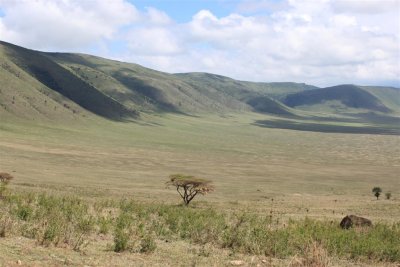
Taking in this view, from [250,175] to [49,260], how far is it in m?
73.8

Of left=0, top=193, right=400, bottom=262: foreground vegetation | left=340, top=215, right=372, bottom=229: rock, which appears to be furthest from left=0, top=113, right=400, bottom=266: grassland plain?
left=340, top=215, right=372, bottom=229: rock

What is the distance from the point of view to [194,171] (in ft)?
280

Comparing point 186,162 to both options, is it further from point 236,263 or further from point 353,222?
point 236,263

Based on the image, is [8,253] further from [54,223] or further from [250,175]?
[250,175]

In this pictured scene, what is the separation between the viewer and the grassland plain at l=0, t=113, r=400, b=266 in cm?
1530

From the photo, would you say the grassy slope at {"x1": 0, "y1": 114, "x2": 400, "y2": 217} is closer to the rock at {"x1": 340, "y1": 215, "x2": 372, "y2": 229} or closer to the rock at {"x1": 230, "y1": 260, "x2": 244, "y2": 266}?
the rock at {"x1": 340, "y1": 215, "x2": 372, "y2": 229}

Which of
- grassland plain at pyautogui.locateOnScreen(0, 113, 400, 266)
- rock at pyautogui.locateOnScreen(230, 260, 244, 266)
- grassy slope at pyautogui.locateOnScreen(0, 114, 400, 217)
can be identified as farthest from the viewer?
grassy slope at pyautogui.locateOnScreen(0, 114, 400, 217)

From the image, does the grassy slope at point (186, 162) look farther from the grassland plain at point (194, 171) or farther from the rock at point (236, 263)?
the rock at point (236, 263)

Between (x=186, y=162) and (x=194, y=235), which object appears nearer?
(x=194, y=235)

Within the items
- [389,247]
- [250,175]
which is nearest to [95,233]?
[389,247]

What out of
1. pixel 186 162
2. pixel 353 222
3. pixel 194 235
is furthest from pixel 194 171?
pixel 194 235

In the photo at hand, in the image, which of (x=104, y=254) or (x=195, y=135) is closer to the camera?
(x=104, y=254)

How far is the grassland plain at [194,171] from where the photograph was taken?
1530 cm

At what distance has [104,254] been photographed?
12.9 m
